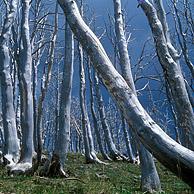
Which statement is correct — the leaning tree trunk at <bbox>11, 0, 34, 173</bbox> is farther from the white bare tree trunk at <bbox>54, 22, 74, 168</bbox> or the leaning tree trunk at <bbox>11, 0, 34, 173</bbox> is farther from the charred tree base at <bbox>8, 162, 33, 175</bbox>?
the white bare tree trunk at <bbox>54, 22, 74, 168</bbox>

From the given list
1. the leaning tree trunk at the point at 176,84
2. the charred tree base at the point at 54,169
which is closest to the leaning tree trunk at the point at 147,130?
the leaning tree trunk at the point at 176,84

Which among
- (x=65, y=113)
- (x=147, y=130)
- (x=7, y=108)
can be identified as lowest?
(x=147, y=130)

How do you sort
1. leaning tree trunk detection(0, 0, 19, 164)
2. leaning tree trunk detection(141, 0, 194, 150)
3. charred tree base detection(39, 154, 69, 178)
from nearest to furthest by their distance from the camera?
leaning tree trunk detection(141, 0, 194, 150), charred tree base detection(39, 154, 69, 178), leaning tree trunk detection(0, 0, 19, 164)

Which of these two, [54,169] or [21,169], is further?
[21,169]

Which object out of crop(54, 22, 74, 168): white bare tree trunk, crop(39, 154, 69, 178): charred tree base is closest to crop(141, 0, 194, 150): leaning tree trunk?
crop(54, 22, 74, 168): white bare tree trunk

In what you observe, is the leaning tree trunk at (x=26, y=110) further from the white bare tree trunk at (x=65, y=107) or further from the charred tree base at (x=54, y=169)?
the white bare tree trunk at (x=65, y=107)

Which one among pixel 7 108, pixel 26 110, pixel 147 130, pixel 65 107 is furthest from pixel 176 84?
pixel 7 108

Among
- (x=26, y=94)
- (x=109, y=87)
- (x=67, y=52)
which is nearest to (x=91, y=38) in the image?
(x=109, y=87)

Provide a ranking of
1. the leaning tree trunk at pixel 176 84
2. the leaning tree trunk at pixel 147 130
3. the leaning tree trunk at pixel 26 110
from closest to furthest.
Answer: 1. the leaning tree trunk at pixel 147 130
2. the leaning tree trunk at pixel 176 84
3. the leaning tree trunk at pixel 26 110

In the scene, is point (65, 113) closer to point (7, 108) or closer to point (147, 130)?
point (7, 108)

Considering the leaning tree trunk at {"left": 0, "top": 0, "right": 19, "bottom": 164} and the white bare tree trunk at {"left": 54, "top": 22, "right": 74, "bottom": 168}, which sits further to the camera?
the leaning tree trunk at {"left": 0, "top": 0, "right": 19, "bottom": 164}

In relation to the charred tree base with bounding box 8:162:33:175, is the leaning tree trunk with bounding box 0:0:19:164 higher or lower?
higher

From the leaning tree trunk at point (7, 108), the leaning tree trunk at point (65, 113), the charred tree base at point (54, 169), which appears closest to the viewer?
the charred tree base at point (54, 169)

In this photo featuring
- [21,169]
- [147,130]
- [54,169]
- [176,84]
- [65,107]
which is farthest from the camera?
[65,107]
